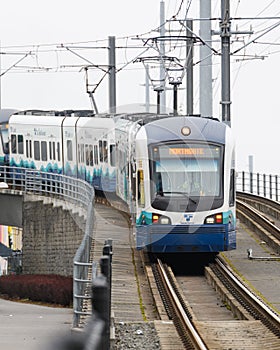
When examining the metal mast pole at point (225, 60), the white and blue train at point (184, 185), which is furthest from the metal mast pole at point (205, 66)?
the white and blue train at point (184, 185)

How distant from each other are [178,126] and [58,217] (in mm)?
20054

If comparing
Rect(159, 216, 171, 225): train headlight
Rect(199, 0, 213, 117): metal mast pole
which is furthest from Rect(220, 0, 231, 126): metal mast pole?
Rect(159, 216, 171, 225): train headlight

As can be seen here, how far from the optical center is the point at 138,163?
1989 cm

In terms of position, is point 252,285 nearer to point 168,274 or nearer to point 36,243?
point 168,274

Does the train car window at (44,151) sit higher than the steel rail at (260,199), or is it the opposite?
the train car window at (44,151)

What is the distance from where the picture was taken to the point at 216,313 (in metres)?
16.1

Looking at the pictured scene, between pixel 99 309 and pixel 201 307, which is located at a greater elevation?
pixel 99 309

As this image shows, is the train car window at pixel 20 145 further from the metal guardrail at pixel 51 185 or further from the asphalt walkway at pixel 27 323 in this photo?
the asphalt walkway at pixel 27 323

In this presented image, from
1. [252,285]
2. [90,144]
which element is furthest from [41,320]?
[252,285]

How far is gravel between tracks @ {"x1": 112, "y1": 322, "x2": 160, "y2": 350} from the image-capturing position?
487 inches

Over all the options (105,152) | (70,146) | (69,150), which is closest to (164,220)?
(105,152)

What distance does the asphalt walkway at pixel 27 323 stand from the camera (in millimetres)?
25256

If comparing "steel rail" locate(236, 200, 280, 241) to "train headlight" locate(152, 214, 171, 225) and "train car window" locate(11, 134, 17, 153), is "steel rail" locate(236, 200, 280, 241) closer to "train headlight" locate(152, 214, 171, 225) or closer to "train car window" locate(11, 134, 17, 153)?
"train headlight" locate(152, 214, 171, 225)

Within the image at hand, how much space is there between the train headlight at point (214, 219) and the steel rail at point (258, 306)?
112 cm
